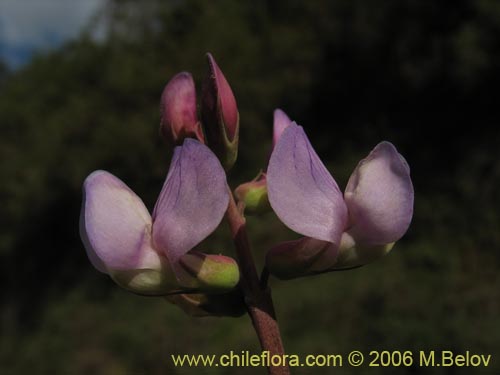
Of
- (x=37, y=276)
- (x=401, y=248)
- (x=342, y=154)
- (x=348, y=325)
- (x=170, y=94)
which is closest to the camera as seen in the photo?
(x=170, y=94)

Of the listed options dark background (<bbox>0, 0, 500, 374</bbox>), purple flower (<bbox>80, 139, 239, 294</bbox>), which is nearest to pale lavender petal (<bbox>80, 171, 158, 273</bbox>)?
purple flower (<bbox>80, 139, 239, 294</bbox>)

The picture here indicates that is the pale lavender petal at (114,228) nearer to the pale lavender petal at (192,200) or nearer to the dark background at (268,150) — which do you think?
the pale lavender petal at (192,200)

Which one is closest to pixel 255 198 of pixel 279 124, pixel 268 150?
pixel 279 124

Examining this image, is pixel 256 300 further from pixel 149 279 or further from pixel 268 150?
pixel 268 150

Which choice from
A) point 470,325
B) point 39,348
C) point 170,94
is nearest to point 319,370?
point 470,325

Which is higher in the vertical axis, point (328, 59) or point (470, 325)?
point (328, 59)

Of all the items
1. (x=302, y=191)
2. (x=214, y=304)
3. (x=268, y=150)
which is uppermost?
(x=268, y=150)

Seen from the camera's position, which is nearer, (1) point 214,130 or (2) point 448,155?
(1) point 214,130

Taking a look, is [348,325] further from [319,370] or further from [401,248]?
[401,248]
